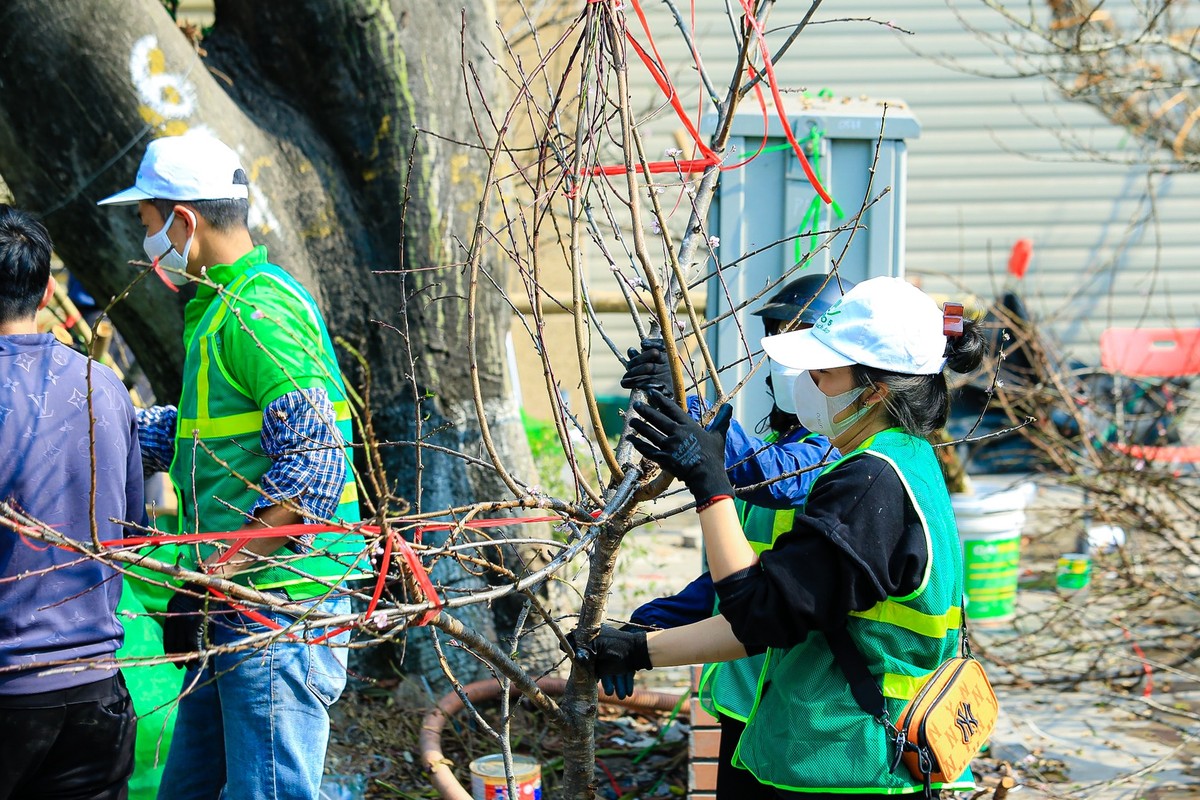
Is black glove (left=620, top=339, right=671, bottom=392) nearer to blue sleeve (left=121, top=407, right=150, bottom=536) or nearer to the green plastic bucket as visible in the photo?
blue sleeve (left=121, top=407, right=150, bottom=536)

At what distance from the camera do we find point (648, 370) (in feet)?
7.43

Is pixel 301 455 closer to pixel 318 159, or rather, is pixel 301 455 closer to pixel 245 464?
pixel 245 464

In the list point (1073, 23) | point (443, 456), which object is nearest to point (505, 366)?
point (443, 456)

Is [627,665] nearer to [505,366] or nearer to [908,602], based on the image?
[908,602]

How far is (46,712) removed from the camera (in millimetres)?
2408

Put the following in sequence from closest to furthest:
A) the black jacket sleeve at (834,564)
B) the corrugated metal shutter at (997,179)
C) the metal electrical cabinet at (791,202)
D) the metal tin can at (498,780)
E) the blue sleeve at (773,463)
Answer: the black jacket sleeve at (834,564)
the blue sleeve at (773,463)
the metal tin can at (498,780)
the metal electrical cabinet at (791,202)
the corrugated metal shutter at (997,179)

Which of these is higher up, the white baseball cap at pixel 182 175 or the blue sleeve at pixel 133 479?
the white baseball cap at pixel 182 175

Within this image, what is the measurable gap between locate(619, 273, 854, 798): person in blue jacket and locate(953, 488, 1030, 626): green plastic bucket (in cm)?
293

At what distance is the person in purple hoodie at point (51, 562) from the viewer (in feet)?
7.84

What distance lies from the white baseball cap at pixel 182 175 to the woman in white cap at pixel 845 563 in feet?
4.22

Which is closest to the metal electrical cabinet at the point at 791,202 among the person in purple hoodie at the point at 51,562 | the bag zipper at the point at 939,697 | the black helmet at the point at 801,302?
the black helmet at the point at 801,302

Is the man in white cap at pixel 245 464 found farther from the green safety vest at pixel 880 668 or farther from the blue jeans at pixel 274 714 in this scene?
the green safety vest at pixel 880 668

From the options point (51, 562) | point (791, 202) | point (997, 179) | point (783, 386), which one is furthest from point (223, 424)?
point (997, 179)

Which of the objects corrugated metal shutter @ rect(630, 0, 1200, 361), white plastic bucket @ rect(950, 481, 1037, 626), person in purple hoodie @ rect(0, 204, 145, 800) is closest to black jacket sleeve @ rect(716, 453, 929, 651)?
person in purple hoodie @ rect(0, 204, 145, 800)
